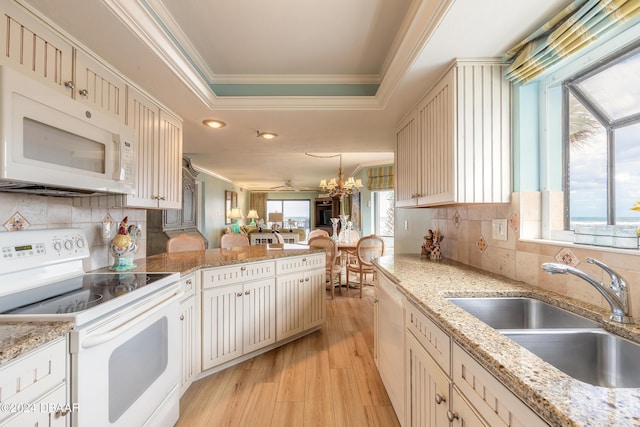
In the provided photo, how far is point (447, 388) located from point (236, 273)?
5.48 ft

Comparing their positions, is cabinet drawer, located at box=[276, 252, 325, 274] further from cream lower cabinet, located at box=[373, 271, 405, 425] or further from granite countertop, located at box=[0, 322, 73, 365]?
granite countertop, located at box=[0, 322, 73, 365]

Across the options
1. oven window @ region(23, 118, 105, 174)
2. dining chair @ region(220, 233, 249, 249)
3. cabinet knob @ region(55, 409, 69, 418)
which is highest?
oven window @ region(23, 118, 105, 174)

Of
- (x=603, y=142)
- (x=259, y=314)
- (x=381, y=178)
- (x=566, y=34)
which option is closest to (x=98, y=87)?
(x=259, y=314)

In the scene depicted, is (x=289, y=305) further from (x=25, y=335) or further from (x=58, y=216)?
(x=25, y=335)

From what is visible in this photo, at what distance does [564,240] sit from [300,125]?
84.0 inches

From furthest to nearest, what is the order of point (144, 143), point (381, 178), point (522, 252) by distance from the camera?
point (381, 178) < point (144, 143) < point (522, 252)

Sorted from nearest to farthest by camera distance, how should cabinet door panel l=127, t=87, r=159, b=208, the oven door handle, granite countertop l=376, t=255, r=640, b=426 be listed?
granite countertop l=376, t=255, r=640, b=426 → the oven door handle → cabinet door panel l=127, t=87, r=159, b=208

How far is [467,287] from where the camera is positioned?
1.30 m

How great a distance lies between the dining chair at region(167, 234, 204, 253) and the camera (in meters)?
2.69

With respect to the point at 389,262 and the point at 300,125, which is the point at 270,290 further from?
the point at 300,125

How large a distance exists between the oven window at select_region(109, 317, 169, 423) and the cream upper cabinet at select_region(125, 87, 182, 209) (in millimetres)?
948

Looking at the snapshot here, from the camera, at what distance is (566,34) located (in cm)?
114

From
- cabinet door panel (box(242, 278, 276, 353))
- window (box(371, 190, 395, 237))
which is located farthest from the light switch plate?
window (box(371, 190, 395, 237))

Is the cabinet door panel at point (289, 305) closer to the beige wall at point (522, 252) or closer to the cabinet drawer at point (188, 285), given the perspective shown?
the cabinet drawer at point (188, 285)
